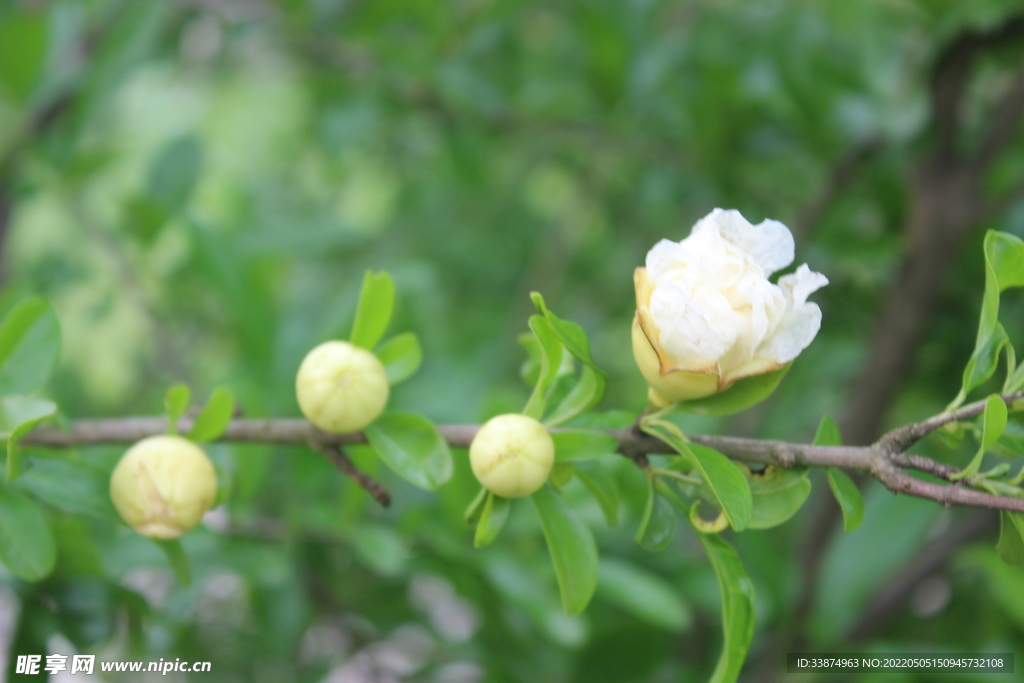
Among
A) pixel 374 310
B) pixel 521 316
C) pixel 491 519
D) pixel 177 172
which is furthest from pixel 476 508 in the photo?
pixel 521 316

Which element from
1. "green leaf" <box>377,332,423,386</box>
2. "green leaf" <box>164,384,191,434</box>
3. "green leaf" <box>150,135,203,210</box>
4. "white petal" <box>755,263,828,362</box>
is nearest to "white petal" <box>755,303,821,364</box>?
"white petal" <box>755,263,828,362</box>

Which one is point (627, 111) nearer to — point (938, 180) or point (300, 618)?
point (938, 180)

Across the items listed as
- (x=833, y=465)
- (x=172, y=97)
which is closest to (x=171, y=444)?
(x=833, y=465)

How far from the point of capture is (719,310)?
371mm

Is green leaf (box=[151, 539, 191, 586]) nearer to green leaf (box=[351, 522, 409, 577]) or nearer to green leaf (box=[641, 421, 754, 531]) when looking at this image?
green leaf (box=[351, 522, 409, 577])

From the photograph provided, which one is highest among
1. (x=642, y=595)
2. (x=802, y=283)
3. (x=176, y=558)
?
(x=802, y=283)

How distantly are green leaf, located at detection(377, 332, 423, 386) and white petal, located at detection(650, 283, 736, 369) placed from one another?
6.4 inches

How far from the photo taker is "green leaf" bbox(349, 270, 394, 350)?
459 millimetres

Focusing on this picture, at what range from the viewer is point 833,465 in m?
0.37

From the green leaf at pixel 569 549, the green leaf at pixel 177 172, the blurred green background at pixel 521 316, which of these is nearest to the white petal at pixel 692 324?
the green leaf at pixel 569 549

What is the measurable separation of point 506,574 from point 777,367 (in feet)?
1.27

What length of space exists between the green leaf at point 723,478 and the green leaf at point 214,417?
0.23m

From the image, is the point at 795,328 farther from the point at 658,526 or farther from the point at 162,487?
the point at 162,487

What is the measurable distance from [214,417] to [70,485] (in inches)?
3.6
